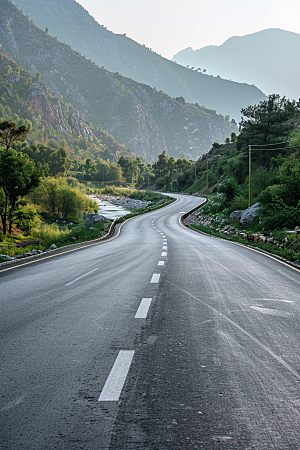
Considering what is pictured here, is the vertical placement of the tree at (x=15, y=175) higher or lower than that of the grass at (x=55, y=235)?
higher

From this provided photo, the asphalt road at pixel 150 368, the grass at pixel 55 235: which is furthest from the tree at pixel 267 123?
the asphalt road at pixel 150 368

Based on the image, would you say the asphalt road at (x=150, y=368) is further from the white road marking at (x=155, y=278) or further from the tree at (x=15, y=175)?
the tree at (x=15, y=175)

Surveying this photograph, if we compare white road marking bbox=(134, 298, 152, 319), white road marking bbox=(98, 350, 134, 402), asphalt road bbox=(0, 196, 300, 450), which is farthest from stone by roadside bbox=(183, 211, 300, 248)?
white road marking bbox=(98, 350, 134, 402)

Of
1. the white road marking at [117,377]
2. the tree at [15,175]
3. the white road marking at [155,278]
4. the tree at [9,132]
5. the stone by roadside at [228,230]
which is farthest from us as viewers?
the tree at [9,132]

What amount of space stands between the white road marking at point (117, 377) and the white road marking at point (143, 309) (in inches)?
63.7

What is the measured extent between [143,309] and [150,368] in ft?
8.45

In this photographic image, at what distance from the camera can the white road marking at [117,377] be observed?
3294 mm

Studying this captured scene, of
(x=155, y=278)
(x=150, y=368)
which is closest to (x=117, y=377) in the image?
(x=150, y=368)

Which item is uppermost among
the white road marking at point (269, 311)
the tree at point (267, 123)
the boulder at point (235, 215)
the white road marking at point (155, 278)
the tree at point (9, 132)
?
the tree at point (267, 123)

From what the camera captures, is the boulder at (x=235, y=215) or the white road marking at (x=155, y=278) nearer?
the white road marking at (x=155, y=278)

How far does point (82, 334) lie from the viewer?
5.15m

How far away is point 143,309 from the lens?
21.4ft

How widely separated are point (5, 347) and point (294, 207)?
901 inches

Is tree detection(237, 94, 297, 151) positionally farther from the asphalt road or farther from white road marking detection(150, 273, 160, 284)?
the asphalt road
